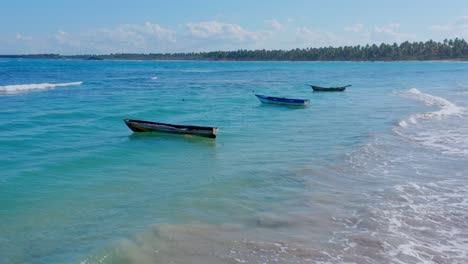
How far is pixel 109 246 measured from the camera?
9.60 metres

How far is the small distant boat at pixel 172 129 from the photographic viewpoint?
2123 centimetres

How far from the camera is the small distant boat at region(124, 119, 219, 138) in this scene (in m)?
21.2

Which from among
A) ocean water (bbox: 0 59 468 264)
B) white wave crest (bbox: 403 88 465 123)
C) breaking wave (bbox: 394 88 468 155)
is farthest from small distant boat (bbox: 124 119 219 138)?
white wave crest (bbox: 403 88 465 123)

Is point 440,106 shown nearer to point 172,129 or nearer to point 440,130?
point 440,130

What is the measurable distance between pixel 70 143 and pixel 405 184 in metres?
14.1

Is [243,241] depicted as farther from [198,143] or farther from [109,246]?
[198,143]

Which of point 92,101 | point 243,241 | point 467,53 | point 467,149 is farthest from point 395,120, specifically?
point 467,53

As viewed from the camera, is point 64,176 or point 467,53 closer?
point 64,176

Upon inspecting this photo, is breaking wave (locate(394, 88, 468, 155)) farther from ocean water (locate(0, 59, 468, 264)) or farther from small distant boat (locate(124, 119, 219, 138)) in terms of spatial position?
small distant boat (locate(124, 119, 219, 138))

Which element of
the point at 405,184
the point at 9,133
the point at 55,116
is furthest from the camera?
the point at 55,116

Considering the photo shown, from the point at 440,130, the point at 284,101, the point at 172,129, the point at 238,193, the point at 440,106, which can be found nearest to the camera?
the point at 238,193

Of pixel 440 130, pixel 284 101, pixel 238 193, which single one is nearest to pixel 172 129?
pixel 238 193

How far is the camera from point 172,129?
→ 2202 centimetres

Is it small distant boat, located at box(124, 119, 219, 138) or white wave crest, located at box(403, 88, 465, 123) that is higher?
small distant boat, located at box(124, 119, 219, 138)
